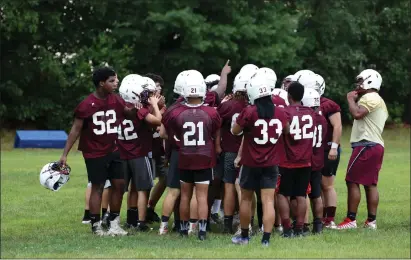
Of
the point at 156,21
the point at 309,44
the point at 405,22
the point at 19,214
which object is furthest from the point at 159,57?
the point at 19,214

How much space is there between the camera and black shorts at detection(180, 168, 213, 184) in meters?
12.4

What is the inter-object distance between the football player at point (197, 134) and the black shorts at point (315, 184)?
4.68ft

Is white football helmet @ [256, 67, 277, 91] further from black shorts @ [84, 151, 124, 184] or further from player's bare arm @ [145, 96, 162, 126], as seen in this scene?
black shorts @ [84, 151, 124, 184]

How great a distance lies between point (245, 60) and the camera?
4166 cm

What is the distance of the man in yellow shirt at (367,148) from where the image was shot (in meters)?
13.5

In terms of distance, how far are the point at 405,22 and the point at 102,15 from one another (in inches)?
584

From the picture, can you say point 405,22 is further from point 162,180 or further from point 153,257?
point 153,257

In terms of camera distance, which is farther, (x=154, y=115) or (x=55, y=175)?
(x=154, y=115)

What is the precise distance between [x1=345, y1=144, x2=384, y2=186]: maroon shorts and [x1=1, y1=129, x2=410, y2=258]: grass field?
0.66m

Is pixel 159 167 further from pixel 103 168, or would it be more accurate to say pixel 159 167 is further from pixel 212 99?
pixel 103 168

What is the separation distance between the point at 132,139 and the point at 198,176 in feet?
4.02

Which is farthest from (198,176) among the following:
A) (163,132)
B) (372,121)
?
(372,121)

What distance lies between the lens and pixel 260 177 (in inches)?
461

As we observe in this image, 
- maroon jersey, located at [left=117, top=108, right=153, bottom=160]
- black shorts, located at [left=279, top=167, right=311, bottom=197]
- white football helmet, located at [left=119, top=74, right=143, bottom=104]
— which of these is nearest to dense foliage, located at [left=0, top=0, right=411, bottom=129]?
white football helmet, located at [left=119, top=74, right=143, bottom=104]
